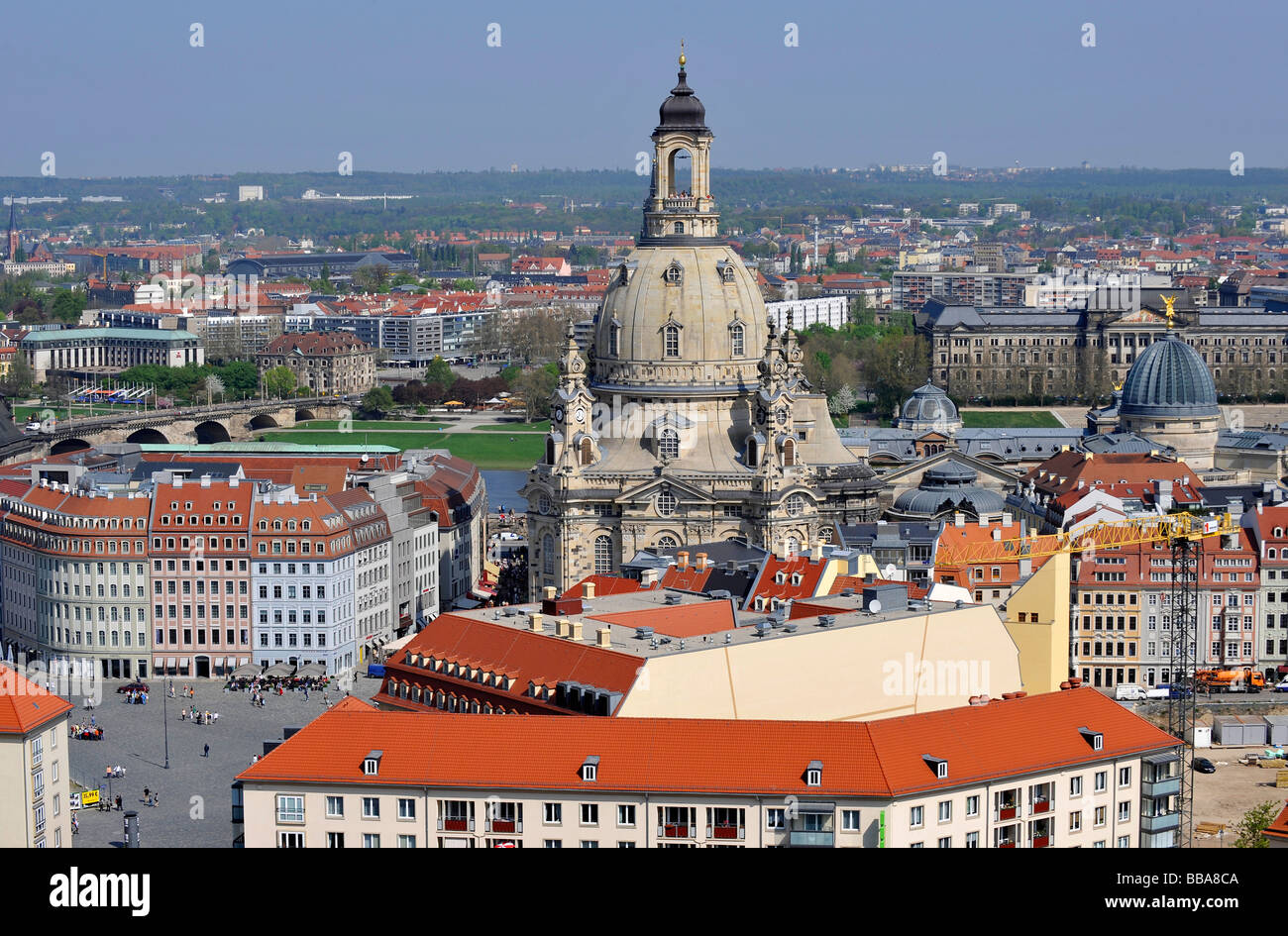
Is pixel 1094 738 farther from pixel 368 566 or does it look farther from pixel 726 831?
pixel 368 566

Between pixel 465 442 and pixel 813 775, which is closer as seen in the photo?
pixel 813 775

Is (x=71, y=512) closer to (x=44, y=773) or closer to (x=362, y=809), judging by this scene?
(x=44, y=773)

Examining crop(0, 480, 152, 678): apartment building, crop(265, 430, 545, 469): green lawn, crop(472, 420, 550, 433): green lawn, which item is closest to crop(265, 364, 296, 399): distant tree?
crop(265, 430, 545, 469): green lawn

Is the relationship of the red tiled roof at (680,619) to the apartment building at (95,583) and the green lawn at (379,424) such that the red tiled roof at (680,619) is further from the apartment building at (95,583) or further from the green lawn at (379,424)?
the green lawn at (379,424)

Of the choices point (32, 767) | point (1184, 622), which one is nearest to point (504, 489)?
point (1184, 622)
